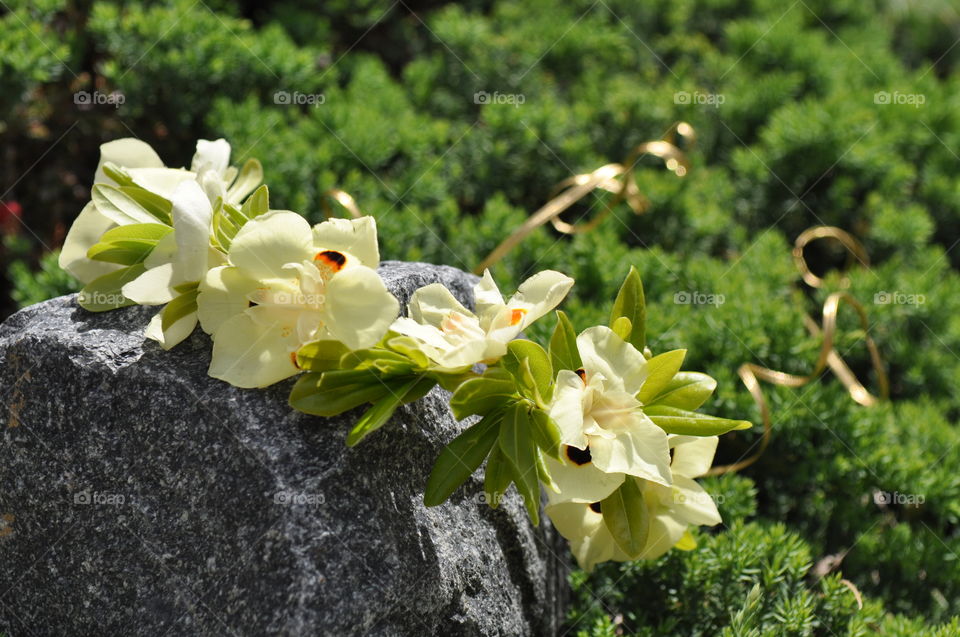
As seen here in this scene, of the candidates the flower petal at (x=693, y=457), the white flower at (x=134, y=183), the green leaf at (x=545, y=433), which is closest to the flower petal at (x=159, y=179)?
the white flower at (x=134, y=183)

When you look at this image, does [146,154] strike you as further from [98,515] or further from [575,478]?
[575,478]

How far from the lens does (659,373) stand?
1.49 meters

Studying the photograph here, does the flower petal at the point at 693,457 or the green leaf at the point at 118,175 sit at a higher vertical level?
the green leaf at the point at 118,175

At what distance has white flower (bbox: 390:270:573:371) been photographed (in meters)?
1.38

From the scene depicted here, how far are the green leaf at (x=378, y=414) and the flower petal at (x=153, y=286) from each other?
37 cm

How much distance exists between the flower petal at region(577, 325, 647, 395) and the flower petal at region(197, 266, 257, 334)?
1.72ft

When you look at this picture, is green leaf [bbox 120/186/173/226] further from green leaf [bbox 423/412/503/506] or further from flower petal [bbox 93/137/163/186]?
green leaf [bbox 423/412/503/506]

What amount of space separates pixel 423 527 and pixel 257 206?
2.04ft

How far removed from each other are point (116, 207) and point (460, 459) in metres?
0.76

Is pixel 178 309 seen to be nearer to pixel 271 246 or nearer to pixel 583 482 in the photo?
pixel 271 246

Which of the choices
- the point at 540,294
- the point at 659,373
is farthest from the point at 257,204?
the point at 659,373

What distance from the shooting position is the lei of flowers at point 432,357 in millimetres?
1368

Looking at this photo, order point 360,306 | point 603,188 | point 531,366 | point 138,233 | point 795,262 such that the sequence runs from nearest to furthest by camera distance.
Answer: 1. point 360,306
2. point 531,366
3. point 138,233
4. point 603,188
5. point 795,262

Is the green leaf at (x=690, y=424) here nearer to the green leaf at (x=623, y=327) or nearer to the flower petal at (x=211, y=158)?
the green leaf at (x=623, y=327)
